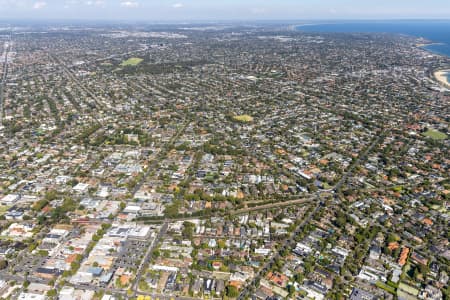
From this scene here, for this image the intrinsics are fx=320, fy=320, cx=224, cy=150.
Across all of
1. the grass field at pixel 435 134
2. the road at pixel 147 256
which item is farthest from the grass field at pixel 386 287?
the grass field at pixel 435 134

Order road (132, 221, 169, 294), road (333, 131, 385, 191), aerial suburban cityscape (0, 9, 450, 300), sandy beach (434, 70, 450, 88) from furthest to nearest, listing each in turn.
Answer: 1. sandy beach (434, 70, 450, 88)
2. road (333, 131, 385, 191)
3. aerial suburban cityscape (0, 9, 450, 300)
4. road (132, 221, 169, 294)

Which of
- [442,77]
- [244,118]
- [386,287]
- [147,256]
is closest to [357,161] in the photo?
[386,287]

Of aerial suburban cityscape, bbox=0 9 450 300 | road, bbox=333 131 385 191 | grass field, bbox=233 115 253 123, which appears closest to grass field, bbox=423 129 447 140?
aerial suburban cityscape, bbox=0 9 450 300

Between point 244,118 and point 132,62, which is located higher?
point 132,62

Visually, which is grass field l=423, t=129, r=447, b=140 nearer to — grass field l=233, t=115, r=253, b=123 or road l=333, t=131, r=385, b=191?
road l=333, t=131, r=385, b=191

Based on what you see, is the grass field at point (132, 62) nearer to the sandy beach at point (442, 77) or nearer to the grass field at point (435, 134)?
the grass field at point (435, 134)

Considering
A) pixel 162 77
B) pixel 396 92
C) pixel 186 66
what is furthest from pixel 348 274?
pixel 186 66

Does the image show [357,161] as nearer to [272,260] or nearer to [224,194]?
[224,194]

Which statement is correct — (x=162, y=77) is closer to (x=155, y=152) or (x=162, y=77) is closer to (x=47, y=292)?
(x=155, y=152)
